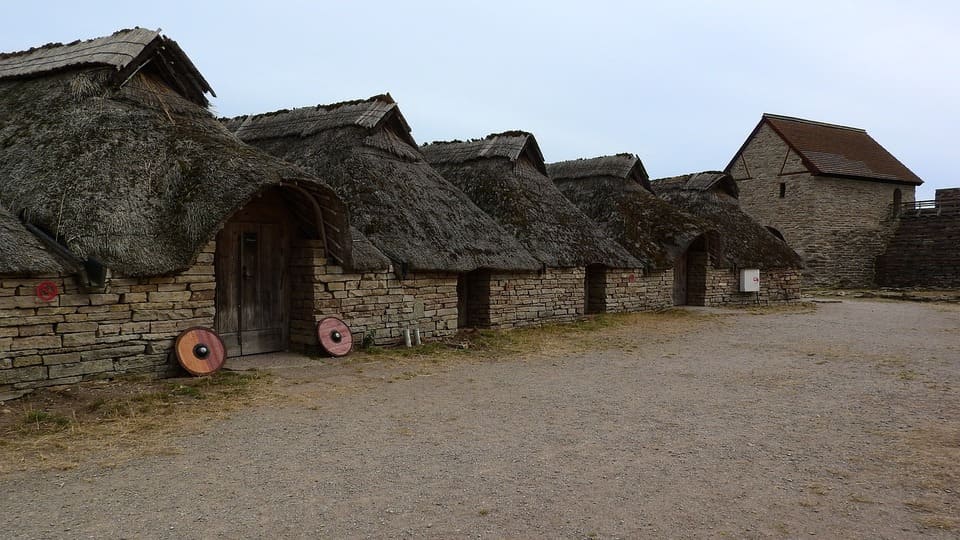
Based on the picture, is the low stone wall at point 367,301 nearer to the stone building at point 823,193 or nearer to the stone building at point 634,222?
the stone building at point 634,222

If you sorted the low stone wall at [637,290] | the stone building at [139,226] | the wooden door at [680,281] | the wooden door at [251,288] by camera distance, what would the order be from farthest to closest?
the wooden door at [680,281]
the low stone wall at [637,290]
the wooden door at [251,288]
the stone building at [139,226]

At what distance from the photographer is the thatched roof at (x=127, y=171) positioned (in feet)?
28.6

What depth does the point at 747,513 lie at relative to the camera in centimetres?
488

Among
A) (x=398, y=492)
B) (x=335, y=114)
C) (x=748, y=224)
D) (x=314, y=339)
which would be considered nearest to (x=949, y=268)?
(x=748, y=224)

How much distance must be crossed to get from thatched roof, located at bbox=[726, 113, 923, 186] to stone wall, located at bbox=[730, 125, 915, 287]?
376 millimetres

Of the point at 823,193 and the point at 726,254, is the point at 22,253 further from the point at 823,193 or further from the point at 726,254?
the point at 823,193

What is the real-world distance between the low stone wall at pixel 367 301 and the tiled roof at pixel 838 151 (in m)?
24.0

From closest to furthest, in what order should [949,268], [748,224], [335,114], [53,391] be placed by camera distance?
1. [53,391]
2. [335,114]
3. [748,224]
4. [949,268]

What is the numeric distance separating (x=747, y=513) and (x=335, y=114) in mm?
12998

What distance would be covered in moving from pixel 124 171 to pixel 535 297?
9.61m

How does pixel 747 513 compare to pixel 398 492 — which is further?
pixel 398 492

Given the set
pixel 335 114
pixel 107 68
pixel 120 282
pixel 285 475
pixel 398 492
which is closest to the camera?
pixel 398 492

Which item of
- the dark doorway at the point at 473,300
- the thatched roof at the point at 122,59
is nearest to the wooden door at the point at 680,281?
the dark doorway at the point at 473,300

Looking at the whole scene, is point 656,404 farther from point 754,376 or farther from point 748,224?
point 748,224
